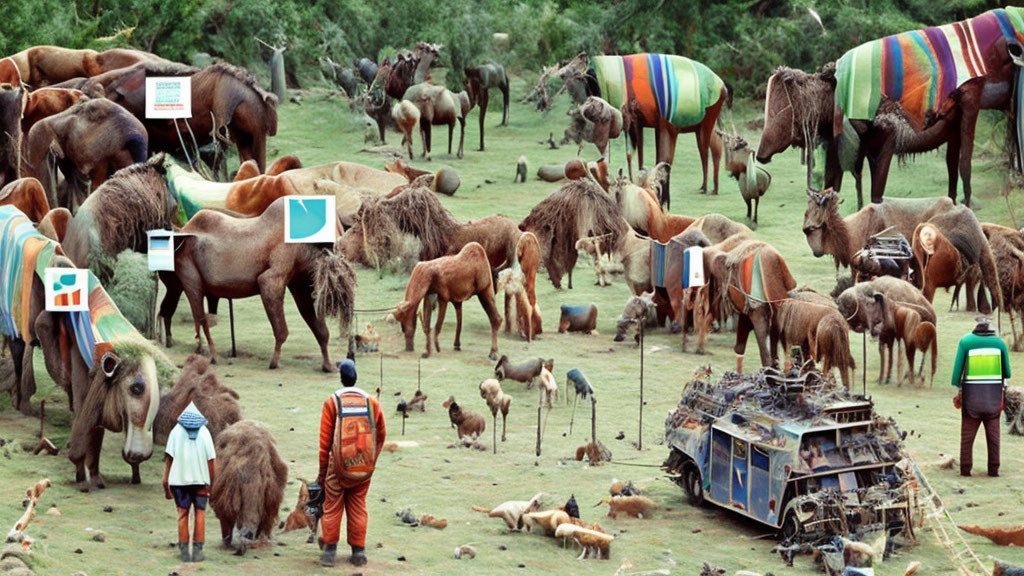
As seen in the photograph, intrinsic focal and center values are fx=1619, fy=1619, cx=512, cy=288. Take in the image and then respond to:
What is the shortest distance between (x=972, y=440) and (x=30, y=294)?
8.52 m

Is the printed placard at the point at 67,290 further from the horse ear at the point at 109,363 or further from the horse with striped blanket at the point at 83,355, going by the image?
the horse ear at the point at 109,363

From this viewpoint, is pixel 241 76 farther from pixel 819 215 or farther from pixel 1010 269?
pixel 1010 269

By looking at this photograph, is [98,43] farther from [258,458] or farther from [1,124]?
[258,458]

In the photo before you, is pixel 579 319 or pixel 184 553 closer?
pixel 184 553

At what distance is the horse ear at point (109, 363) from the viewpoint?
13.0 meters

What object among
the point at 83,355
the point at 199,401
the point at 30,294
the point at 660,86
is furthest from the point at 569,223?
the point at 199,401

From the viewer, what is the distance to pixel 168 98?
22.5 meters

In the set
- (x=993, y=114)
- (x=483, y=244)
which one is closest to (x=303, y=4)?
(x=993, y=114)

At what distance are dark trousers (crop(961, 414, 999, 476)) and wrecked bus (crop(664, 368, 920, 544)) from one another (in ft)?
5.25

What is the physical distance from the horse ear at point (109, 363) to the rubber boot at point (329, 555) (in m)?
2.95

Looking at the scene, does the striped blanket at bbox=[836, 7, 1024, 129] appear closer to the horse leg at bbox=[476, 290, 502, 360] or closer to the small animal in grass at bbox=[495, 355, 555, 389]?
the horse leg at bbox=[476, 290, 502, 360]

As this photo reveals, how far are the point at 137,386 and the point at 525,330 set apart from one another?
23.6 feet

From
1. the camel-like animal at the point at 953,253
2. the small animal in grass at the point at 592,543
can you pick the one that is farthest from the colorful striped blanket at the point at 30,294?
the camel-like animal at the point at 953,253

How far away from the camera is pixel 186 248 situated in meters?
17.7
